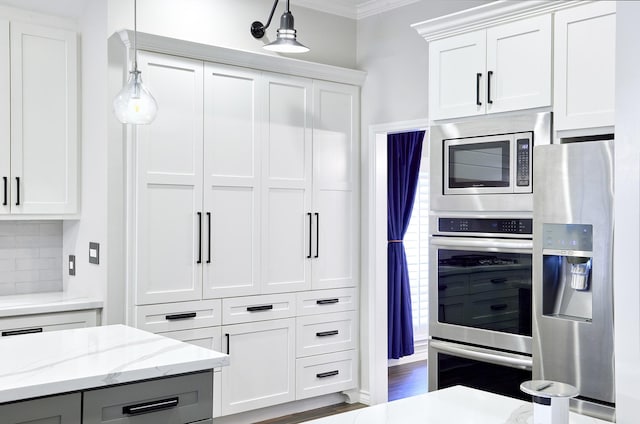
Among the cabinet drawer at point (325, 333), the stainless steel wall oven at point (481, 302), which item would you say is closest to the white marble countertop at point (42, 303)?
the cabinet drawer at point (325, 333)

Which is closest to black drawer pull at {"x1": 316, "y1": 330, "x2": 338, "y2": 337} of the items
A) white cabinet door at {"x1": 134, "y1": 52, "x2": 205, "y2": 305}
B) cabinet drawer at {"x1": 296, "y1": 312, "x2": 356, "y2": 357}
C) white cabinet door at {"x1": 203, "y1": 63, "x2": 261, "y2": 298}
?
cabinet drawer at {"x1": 296, "y1": 312, "x2": 356, "y2": 357}

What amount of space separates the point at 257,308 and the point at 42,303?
51.4 inches

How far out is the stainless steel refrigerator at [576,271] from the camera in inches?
107

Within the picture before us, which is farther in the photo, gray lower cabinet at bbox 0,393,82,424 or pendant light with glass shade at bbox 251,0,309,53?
pendant light with glass shade at bbox 251,0,309,53

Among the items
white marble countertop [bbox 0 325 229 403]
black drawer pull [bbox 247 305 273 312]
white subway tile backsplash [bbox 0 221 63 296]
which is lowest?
black drawer pull [bbox 247 305 273 312]

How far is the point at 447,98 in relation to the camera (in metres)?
3.51

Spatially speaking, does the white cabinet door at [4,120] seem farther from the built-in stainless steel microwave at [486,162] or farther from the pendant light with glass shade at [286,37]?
the built-in stainless steel microwave at [486,162]

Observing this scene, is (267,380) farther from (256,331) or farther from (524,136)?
(524,136)

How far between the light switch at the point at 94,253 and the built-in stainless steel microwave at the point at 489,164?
6.65ft

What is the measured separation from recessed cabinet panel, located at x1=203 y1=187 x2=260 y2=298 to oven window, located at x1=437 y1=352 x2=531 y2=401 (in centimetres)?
136

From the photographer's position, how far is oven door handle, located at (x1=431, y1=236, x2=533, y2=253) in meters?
3.12

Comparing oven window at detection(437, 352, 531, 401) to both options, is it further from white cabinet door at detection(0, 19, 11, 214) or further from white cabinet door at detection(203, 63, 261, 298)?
white cabinet door at detection(0, 19, 11, 214)

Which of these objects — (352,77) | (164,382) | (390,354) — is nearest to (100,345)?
(164,382)

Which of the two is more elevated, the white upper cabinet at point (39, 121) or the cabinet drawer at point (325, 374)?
the white upper cabinet at point (39, 121)
